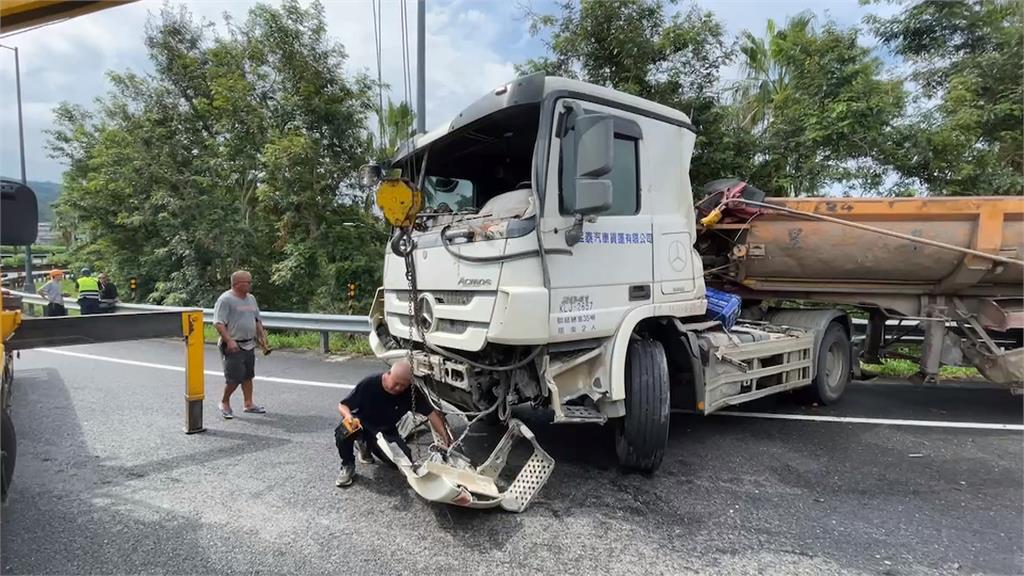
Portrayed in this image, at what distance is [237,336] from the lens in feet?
17.7

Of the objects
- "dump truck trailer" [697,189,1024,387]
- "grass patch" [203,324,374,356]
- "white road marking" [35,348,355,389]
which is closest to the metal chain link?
"white road marking" [35,348,355,389]

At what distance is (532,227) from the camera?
343 centimetres

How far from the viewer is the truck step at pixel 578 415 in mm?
3574

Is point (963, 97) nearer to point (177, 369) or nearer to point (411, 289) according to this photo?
point (411, 289)

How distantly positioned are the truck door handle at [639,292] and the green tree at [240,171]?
953 cm

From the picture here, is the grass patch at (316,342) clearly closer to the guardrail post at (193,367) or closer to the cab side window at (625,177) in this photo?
the guardrail post at (193,367)

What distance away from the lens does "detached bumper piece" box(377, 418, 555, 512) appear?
10.2 ft

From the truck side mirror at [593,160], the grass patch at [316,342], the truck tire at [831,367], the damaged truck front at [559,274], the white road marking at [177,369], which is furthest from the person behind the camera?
the grass patch at [316,342]

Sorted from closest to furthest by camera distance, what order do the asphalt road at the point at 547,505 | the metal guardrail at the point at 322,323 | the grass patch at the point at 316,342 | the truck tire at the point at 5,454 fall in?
1. the asphalt road at the point at 547,505
2. the truck tire at the point at 5,454
3. the metal guardrail at the point at 322,323
4. the grass patch at the point at 316,342

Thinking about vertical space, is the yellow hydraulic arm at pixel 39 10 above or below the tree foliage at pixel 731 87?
below

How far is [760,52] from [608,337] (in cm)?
1119

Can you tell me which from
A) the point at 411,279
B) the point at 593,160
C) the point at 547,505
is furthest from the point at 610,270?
the point at 547,505

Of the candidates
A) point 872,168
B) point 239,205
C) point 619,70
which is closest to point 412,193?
point 619,70

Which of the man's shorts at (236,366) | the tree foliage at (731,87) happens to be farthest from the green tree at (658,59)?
the man's shorts at (236,366)
